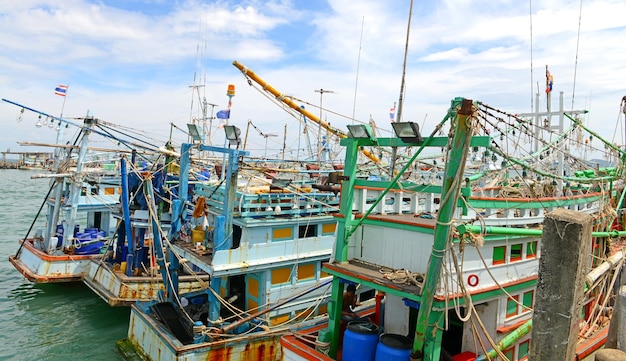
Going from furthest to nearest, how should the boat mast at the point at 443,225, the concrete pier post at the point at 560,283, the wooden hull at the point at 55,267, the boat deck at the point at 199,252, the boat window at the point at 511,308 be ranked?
the wooden hull at the point at 55,267, the boat deck at the point at 199,252, the boat window at the point at 511,308, the boat mast at the point at 443,225, the concrete pier post at the point at 560,283

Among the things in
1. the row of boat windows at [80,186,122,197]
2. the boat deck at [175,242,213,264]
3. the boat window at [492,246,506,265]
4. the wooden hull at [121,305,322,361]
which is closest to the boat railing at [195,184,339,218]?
the boat deck at [175,242,213,264]

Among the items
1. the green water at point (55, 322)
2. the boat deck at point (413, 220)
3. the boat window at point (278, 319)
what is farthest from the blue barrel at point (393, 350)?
the green water at point (55, 322)

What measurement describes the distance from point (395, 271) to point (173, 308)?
720cm

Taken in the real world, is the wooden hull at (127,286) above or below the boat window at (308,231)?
below

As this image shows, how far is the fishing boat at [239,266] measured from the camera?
11.3 meters

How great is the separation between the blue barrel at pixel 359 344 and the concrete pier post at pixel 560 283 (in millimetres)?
2956

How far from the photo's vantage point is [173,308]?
41.2 ft

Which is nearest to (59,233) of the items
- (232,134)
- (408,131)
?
(232,134)

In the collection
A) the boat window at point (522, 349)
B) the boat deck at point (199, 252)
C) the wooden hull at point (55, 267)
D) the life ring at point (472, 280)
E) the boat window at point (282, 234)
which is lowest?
the wooden hull at point (55, 267)

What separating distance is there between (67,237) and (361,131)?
1546 cm

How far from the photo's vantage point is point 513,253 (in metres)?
8.60

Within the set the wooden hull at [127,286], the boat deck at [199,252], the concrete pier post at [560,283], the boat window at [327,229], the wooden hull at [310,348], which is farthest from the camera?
the wooden hull at [127,286]

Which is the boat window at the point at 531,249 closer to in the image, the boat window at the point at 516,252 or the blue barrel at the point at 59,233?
the boat window at the point at 516,252

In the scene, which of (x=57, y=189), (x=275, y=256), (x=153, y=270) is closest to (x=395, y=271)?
(x=275, y=256)
